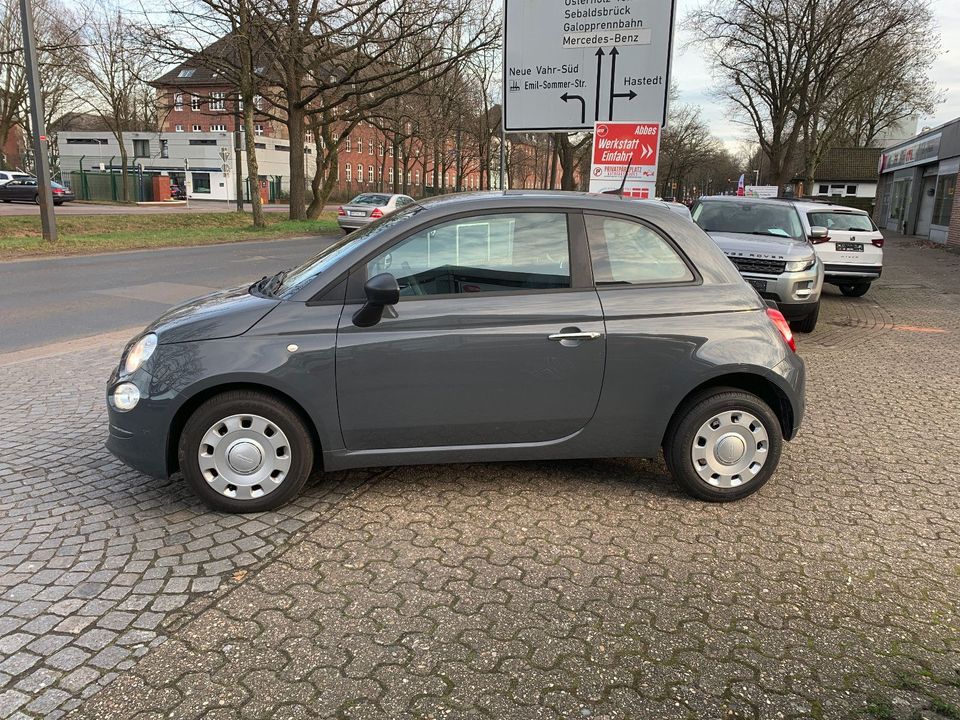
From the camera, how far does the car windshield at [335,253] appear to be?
3814mm

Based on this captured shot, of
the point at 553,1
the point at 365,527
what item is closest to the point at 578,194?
the point at 365,527

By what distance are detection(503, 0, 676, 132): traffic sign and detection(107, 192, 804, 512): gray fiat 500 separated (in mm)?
7274

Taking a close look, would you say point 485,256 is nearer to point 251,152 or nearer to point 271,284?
point 271,284

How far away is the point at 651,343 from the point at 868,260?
10.7 m

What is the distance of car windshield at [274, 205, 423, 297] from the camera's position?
3.81 m

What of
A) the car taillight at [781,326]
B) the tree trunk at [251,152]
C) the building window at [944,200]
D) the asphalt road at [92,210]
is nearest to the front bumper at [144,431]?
the car taillight at [781,326]

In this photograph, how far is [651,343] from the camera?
3760 mm

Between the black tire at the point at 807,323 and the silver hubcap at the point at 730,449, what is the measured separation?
5958 mm

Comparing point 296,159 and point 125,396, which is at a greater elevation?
point 296,159

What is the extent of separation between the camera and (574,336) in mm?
3684

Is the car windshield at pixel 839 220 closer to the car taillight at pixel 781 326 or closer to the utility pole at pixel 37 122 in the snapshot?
the car taillight at pixel 781 326

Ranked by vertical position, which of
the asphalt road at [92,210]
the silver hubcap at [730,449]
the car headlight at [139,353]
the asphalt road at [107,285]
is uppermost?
the car headlight at [139,353]

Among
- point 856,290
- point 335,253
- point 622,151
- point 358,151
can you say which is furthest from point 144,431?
point 358,151

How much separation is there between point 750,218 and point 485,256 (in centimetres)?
820
